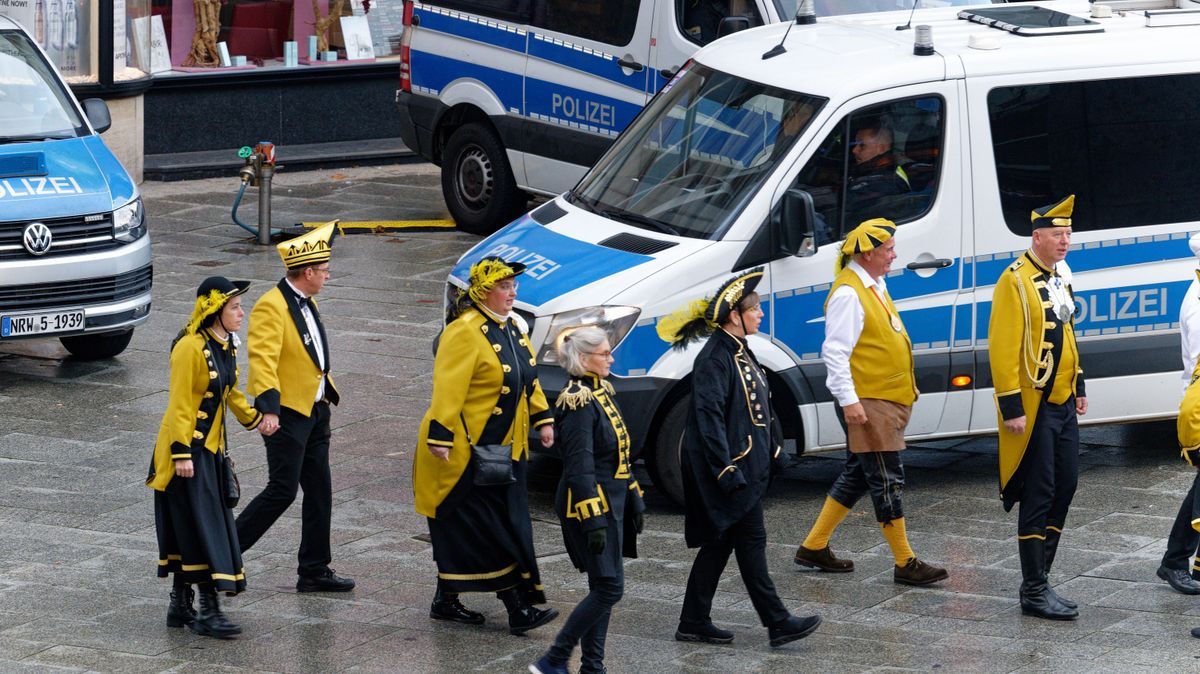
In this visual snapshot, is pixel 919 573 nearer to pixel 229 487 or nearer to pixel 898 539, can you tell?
pixel 898 539

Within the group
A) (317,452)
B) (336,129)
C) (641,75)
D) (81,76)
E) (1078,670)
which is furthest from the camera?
(336,129)

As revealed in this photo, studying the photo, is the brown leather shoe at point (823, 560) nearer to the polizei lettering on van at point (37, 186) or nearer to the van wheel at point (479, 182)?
the polizei lettering on van at point (37, 186)

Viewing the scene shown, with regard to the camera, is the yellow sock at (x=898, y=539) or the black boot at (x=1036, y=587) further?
the yellow sock at (x=898, y=539)

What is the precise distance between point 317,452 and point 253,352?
1.92 ft

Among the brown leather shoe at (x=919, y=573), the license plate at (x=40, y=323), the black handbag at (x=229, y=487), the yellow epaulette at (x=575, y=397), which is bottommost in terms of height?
the brown leather shoe at (x=919, y=573)

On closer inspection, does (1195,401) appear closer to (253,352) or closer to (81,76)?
(253,352)

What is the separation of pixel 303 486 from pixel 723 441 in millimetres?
1995

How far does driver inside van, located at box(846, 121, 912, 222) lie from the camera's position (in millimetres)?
9125

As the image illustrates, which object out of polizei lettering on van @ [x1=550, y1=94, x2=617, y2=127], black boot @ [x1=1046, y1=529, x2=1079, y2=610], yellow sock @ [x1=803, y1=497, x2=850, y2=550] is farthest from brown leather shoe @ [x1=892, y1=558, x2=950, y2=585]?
polizei lettering on van @ [x1=550, y1=94, x2=617, y2=127]

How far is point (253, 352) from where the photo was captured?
770cm

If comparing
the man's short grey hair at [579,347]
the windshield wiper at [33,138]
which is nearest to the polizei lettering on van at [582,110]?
the windshield wiper at [33,138]

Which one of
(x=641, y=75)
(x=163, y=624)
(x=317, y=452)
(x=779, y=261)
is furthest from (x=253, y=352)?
(x=641, y=75)

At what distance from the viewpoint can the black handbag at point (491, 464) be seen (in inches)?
291

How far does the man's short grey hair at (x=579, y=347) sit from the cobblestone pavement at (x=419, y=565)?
1.18 m
